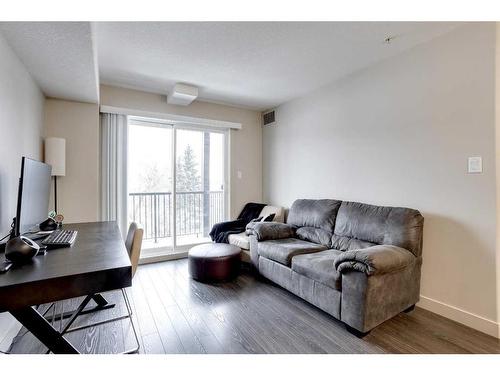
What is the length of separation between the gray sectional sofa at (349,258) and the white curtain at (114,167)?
6.21 feet

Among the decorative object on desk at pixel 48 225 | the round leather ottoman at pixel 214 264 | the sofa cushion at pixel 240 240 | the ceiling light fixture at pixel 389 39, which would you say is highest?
the ceiling light fixture at pixel 389 39

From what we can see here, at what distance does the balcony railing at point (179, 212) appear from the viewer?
4055 mm

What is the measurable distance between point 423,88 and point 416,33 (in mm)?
484

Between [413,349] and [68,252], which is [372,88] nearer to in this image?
[413,349]

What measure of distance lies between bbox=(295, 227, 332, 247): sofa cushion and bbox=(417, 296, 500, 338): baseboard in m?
1.01

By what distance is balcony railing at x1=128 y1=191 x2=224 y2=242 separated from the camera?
13.3ft

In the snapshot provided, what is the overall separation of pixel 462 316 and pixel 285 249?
158 centimetres

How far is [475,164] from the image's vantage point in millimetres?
2051

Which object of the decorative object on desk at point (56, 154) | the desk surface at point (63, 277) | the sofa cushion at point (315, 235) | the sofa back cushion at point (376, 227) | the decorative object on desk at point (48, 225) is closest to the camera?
the desk surface at point (63, 277)

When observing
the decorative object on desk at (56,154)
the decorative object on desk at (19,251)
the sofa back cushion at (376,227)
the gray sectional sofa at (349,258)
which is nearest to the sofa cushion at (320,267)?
the gray sectional sofa at (349,258)

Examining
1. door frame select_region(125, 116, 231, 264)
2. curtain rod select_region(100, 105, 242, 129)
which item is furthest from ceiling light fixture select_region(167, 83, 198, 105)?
door frame select_region(125, 116, 231, 264)

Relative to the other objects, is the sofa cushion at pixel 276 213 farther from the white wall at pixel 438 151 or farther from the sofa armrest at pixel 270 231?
the white wall at pixel 438 151

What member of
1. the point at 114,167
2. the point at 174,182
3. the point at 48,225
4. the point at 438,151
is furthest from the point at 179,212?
the point at 438,151

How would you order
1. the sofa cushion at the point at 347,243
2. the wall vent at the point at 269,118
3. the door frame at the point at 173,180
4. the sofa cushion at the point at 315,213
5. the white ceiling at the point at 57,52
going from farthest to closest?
1. the wall vent at the point at 269,118
2. the door frame at the point at 173,180
3. the sofa cushion at the point at 315,213
4. the sofa cushion at the point at 347,243
5. the white ceiling at the point at 57,52
